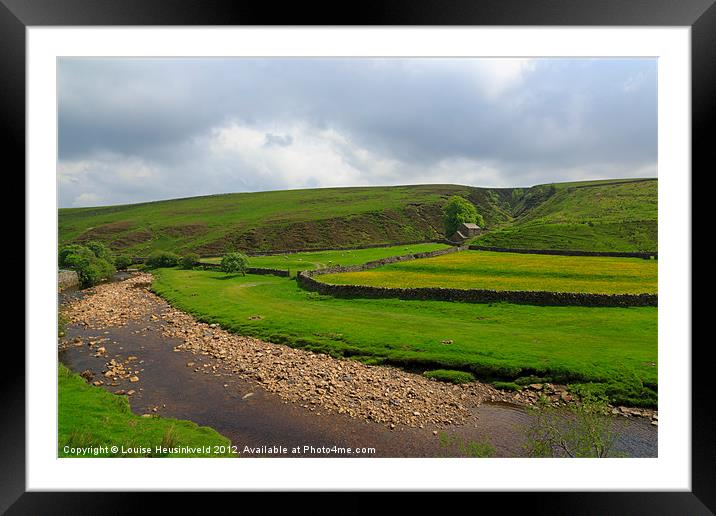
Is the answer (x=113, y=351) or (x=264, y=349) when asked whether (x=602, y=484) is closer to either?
(x=264, y=349)

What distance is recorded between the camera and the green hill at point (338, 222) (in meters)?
27.4

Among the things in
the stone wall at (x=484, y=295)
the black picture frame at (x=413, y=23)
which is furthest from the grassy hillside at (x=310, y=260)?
the black picture frame at (x=413, y=23)

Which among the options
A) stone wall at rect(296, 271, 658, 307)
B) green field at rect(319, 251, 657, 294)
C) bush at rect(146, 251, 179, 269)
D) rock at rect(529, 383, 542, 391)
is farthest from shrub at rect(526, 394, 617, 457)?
bush at rect(146, 251, 179, 269)

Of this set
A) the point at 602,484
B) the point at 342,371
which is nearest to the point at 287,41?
the point at 602,484

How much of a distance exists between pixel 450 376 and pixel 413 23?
6.34 meters

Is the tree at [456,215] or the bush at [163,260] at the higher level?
the tree at [456,215]

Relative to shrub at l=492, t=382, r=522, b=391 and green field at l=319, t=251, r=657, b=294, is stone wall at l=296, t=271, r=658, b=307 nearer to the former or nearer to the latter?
green field at l=319, t=251, r=657, b=294

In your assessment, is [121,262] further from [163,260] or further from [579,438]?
[579,438]

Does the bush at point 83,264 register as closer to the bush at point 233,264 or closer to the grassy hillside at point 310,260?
the bush at point 233,264

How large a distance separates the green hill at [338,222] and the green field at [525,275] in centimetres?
805

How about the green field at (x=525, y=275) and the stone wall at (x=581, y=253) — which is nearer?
the green field at (x=525, y=275)

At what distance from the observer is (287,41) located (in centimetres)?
331

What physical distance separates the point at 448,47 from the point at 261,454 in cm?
548

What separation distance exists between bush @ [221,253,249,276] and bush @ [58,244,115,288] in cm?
585
